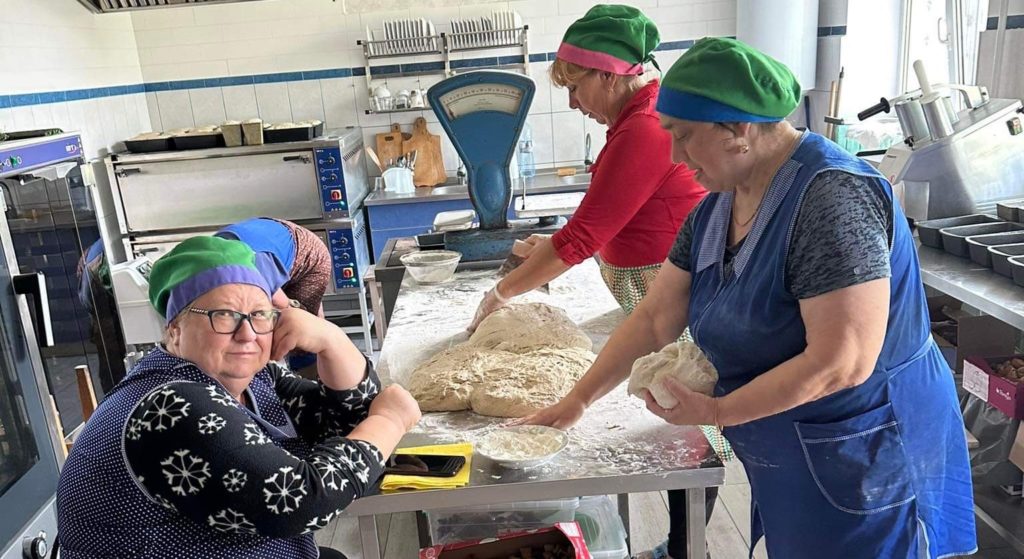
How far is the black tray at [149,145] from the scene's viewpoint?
14.9 ft

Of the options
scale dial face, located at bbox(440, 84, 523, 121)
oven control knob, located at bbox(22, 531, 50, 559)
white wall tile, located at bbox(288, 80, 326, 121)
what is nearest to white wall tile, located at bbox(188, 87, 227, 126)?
white wall tile, located at bbox(288, 80, 326, 121)

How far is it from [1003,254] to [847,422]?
147cm

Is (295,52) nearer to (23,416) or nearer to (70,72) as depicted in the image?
(70,72)

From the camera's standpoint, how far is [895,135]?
4.25 meters

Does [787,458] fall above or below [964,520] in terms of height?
above

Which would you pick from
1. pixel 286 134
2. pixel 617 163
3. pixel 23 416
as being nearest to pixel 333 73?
pixel 286 134

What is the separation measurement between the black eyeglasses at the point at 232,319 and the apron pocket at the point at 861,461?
3.20ft

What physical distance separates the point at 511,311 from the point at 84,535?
1233 mm

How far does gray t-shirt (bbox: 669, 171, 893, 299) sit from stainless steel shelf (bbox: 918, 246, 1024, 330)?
1147mm

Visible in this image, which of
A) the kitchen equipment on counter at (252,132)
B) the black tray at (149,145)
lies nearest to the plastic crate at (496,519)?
the kitchen equipment on counter at (252,132)

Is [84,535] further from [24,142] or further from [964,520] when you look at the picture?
[24,142]

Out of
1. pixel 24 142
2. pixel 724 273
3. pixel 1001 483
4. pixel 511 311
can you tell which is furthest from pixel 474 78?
pixel 1001 483

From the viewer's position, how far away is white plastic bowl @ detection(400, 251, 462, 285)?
277 centimetres

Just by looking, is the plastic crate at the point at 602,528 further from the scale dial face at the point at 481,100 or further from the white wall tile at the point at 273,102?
the white wall tile at the point at 273,102
